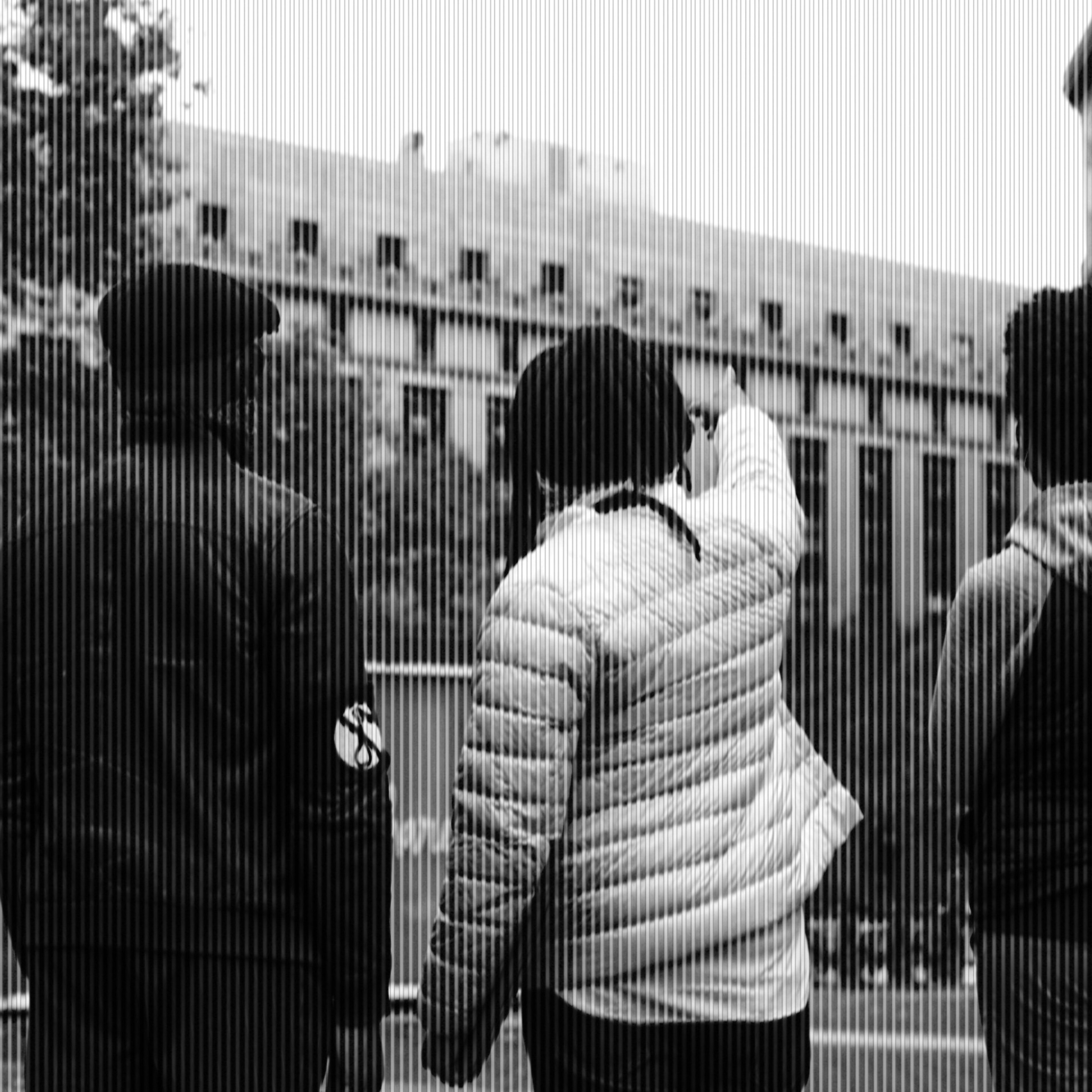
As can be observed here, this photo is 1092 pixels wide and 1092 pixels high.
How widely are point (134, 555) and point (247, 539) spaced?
120 millimetres

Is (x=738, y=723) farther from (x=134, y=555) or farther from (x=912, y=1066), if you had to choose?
(x=912, y=1066)

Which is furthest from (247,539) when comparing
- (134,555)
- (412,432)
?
(412,432)

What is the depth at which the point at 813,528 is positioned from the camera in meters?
11.0

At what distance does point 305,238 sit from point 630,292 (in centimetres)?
178

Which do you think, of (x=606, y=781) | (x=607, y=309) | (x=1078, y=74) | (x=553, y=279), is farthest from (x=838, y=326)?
(x=606, y=781)

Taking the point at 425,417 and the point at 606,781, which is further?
the point at 425,417

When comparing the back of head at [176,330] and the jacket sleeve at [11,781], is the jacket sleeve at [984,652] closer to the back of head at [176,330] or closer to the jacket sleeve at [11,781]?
the back of head at [176,330]

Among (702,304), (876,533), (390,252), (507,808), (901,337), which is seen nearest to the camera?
(507,808)

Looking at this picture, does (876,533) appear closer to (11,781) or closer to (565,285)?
(565,285)

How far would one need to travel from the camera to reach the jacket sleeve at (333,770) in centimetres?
177

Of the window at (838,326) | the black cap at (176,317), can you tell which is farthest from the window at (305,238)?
the black cap at (176,317)

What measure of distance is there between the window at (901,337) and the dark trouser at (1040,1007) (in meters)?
7.33

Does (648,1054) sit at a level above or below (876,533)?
below

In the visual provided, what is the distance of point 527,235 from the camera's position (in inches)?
375
